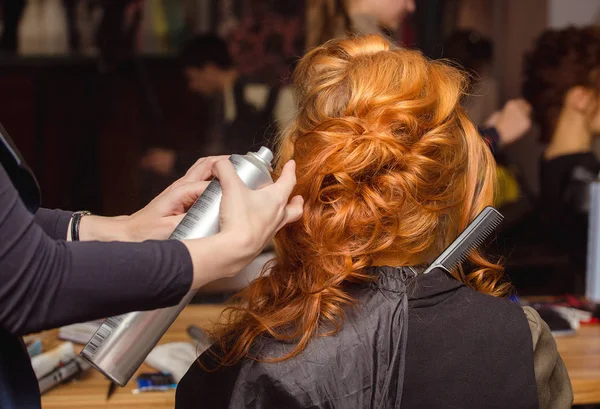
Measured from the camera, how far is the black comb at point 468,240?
3.77 ft

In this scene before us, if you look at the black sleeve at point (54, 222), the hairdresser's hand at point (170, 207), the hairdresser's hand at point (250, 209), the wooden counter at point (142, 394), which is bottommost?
the wooden counter at point (142, 394)

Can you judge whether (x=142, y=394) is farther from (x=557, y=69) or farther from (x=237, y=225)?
(x=557, y=69)

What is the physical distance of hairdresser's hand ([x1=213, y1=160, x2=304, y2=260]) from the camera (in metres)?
0.91

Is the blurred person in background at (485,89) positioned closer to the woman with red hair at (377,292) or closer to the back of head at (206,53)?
the back of head at (206,53)

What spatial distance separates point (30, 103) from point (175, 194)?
192 cm

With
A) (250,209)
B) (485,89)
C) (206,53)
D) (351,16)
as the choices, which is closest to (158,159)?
(206,53)

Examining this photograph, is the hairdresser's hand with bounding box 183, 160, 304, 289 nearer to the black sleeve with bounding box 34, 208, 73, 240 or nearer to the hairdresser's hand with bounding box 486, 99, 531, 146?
the black sleeve with bounding box 34, 208, 73, 240

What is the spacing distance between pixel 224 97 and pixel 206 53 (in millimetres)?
192

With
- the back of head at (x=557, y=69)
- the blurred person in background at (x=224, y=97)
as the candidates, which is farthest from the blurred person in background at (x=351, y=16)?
the back of head at (x=557, y=69)

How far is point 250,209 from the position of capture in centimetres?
93

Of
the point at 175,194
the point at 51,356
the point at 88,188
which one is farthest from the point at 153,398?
the point at 88,188

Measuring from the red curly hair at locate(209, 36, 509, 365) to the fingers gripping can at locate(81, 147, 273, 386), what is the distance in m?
0.13

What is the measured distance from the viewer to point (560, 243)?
111 inches

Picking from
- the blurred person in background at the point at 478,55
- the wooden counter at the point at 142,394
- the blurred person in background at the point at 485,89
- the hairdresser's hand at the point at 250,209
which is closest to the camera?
the hairdresser's hand at the point at 250,209
